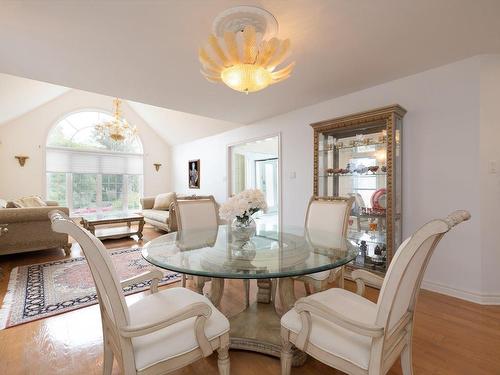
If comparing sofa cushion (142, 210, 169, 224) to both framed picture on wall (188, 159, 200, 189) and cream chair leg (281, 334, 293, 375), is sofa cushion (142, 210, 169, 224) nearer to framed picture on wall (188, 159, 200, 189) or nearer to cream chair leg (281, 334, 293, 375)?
framed picture on wall (188, 159, 200, 189)

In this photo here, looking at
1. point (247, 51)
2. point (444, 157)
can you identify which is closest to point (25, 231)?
point (247, 51)

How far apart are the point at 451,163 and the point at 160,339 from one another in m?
2.92

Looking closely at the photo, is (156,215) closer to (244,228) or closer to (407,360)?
(244,228)

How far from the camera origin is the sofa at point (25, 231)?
10.9ft

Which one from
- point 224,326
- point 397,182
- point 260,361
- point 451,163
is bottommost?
point 260,361

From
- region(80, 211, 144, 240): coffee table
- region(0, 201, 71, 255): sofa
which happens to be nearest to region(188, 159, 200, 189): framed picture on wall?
region(80, 211, 144, 240): coffee table

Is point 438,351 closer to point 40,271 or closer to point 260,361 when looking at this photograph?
point 260,361

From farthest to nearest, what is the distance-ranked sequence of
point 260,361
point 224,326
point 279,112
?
point 279,112, point 260,361, point 224,326

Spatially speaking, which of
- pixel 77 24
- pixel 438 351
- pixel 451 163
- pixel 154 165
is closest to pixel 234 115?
pixel 77 24

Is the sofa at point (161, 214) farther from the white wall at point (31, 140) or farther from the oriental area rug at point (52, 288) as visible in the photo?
the white wall at point (31, 140)

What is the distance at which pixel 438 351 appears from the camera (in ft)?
5.36

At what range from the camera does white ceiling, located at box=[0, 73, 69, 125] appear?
394 centimetres

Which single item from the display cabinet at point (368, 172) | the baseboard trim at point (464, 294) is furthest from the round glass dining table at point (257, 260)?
the baseboard trim at point (464, 294)

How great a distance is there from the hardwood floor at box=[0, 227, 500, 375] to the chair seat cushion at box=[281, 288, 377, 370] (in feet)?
1.61
